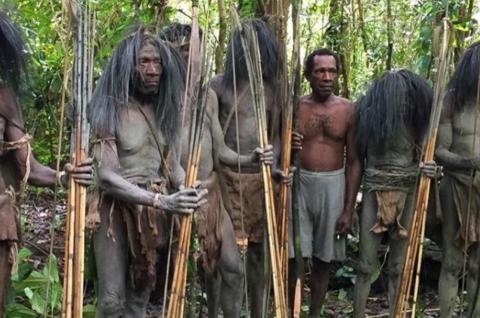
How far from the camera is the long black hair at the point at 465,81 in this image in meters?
4.11

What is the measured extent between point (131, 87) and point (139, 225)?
0.66 metres

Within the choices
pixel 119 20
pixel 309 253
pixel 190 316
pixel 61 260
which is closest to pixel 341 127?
pixel 309 253

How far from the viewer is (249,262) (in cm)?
438

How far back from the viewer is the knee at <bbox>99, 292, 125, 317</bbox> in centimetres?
341

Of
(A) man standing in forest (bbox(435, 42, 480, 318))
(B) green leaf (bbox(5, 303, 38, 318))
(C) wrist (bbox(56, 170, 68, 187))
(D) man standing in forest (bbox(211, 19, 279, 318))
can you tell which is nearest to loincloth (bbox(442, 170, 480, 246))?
(A) man standing in forest (bbox(435, 42, 480, 318))

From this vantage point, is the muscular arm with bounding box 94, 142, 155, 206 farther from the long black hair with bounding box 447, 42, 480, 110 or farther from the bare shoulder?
the long black hair with bounding box 447, 42, 480, 110

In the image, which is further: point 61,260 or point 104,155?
point 61,260

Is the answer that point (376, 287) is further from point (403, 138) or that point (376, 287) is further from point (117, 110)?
point (117, 110)

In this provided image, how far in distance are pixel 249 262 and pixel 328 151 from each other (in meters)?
0.82

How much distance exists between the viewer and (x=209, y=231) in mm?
3984

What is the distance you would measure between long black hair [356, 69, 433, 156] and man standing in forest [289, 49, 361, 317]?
4.8 inches

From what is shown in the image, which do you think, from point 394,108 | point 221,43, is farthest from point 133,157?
point 221,43

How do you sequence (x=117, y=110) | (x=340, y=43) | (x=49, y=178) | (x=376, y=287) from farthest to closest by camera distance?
(x=340, y=43) < (x=376, y=287) < (x=117, y=110) < (x=49, y=178)

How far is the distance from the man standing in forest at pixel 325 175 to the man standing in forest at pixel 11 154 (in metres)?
1.72
